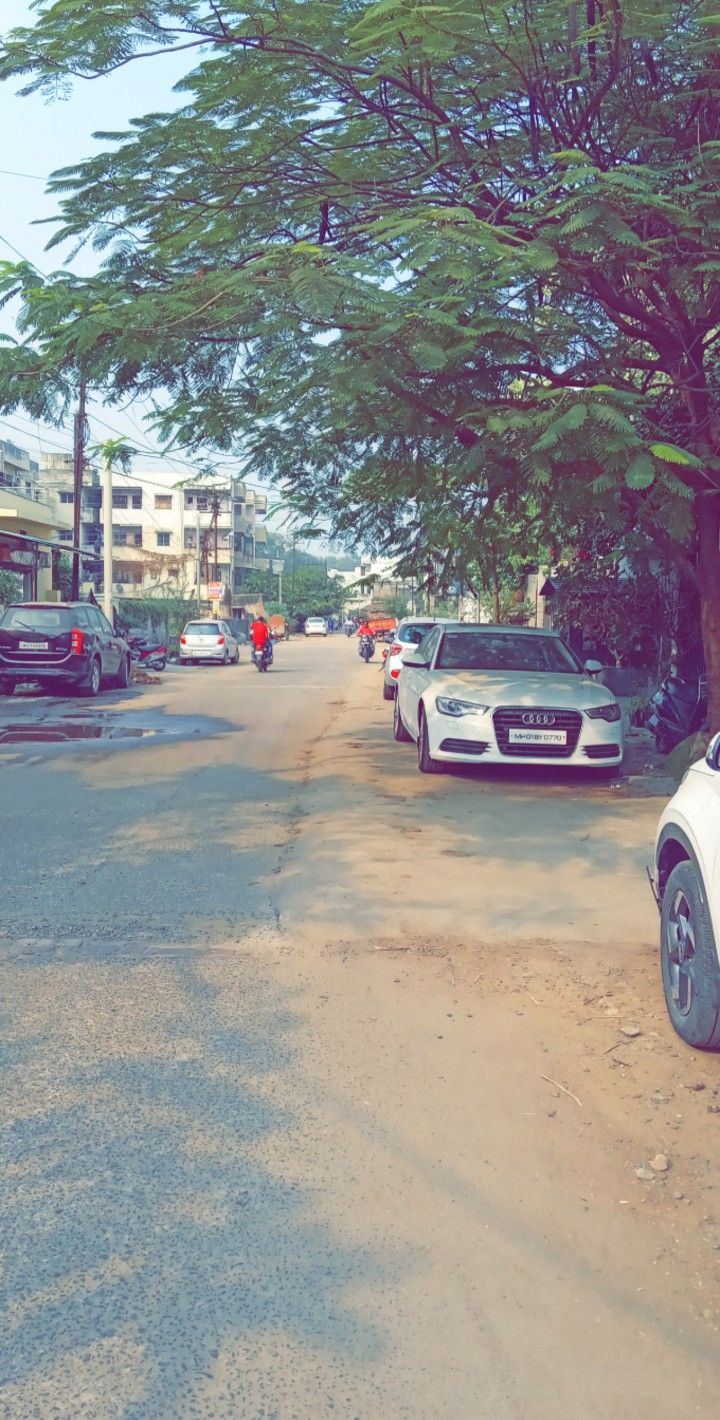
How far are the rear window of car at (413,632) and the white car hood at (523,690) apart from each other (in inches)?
364

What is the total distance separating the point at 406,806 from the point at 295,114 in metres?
5.41

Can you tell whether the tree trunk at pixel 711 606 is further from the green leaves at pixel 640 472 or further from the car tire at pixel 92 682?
the car tire at pixel 92 682

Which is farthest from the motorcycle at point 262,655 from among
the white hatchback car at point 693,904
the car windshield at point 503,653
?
the white hatchback car at point 693,904

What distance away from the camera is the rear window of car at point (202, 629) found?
133 ft

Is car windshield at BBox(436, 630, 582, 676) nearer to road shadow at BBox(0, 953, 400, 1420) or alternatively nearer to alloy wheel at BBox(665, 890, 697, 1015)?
alloy wheel at BBox(665, 890, 697, 1015)

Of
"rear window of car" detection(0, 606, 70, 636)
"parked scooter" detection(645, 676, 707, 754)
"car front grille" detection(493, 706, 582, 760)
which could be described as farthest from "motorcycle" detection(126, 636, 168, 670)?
"car front grille" detection(493, 706, 582, 760)

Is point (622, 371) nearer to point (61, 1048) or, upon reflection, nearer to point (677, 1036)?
point (677, 1036)

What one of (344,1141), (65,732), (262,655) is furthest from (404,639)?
(344,1141)

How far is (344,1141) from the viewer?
3781 millimetres

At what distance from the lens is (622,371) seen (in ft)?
34.7

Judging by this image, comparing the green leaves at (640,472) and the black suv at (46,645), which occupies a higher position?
the green leaves at (640,472)

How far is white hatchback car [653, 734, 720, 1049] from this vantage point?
169 inches

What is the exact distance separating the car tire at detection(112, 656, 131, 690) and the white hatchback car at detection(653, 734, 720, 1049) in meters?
20.4

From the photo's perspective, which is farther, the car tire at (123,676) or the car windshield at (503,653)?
the car tire at (123,676)
